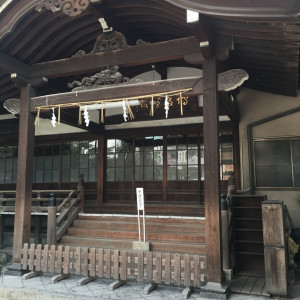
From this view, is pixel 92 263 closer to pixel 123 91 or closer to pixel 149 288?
pixel 149 288

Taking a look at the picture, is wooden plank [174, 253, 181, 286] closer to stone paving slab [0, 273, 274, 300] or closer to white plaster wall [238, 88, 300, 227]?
stone paving slab [0, 273, 274, 300]

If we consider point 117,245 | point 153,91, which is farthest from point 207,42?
point 117,245

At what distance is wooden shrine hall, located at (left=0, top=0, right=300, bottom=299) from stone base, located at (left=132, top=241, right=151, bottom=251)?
26 centimetres

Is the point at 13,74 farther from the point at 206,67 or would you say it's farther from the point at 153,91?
the point at 206,67

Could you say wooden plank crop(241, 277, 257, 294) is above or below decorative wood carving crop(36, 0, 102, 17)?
below

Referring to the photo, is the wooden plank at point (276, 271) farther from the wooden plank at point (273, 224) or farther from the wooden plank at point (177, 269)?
the wooden plank at point (177, 269)

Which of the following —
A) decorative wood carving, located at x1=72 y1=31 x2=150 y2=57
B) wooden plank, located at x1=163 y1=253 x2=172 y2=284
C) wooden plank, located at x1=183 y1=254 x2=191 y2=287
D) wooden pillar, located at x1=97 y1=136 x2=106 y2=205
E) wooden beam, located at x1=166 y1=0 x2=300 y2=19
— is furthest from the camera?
wooden pillar, located at x1=97 y1=136 x2=106 y2=205

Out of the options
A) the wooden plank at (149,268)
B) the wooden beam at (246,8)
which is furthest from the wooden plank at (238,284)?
the wooden beam at (246,8)

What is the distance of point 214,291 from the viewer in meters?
5.18

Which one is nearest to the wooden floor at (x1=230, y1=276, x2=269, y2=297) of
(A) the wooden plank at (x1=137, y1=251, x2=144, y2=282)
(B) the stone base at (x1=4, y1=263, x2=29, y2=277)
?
(A) the wooden plank at (x1=137, y1=251, x2=144, y2=282)

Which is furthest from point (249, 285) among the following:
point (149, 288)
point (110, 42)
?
point (110, 42)

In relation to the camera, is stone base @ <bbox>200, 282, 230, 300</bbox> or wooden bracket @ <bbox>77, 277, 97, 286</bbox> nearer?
stone base @ <bbox>200, 282, 230, 300</bbox>

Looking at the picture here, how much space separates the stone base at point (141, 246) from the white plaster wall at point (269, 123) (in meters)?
3.96

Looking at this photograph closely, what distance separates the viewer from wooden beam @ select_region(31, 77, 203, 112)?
229 inches
